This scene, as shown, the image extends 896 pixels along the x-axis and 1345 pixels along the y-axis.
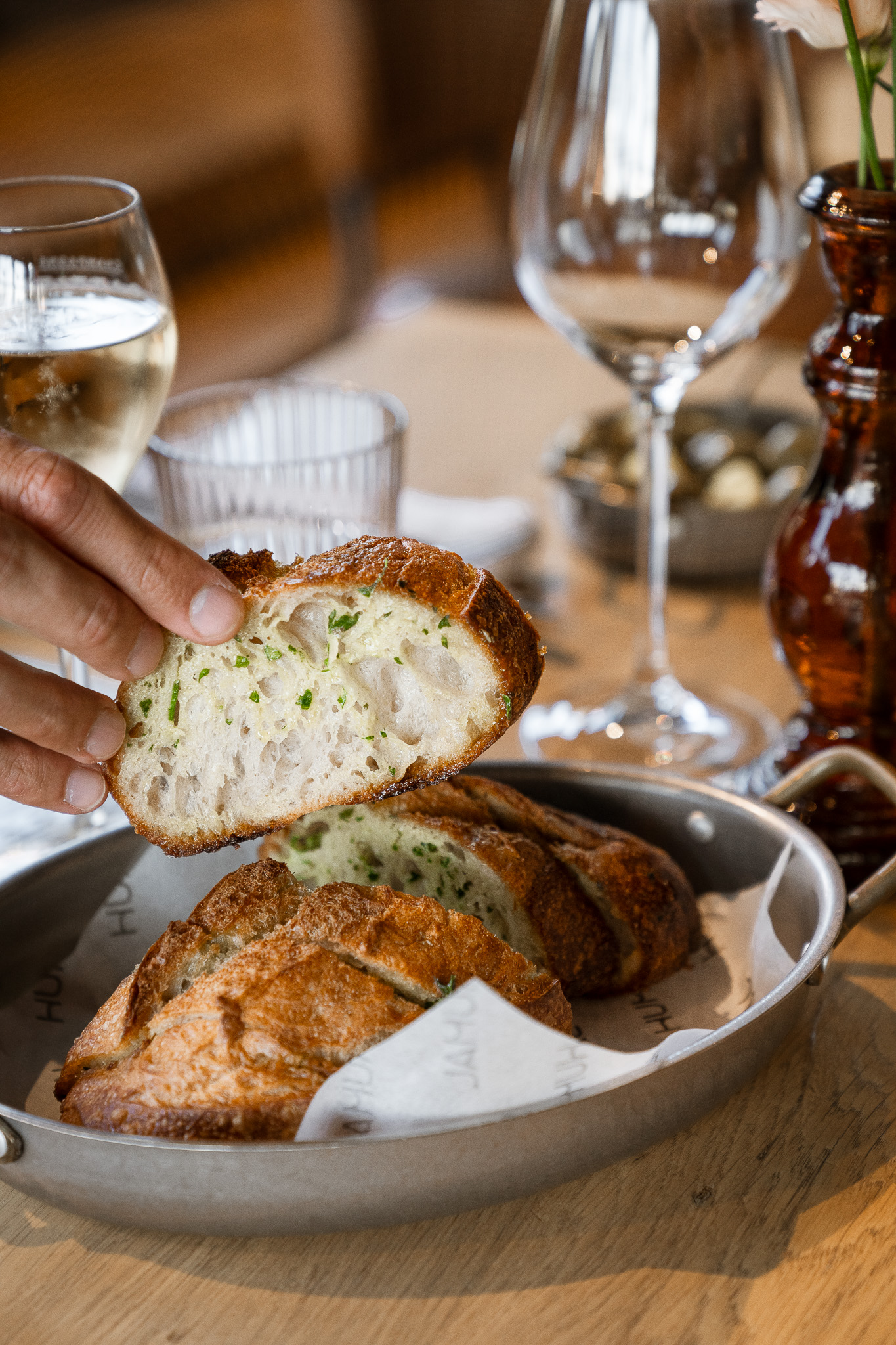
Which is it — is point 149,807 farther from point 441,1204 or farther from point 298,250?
point 298,250

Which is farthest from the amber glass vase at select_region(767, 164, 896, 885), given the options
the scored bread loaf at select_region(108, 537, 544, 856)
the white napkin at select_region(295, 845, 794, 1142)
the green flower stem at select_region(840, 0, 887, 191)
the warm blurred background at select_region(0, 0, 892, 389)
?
the warm blurred background at select_region(0, 0, 892, 389)

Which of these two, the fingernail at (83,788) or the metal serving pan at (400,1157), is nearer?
the metal serving pan at (400,1157)

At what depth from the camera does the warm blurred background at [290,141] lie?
4.04 m

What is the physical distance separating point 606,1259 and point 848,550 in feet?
1.95

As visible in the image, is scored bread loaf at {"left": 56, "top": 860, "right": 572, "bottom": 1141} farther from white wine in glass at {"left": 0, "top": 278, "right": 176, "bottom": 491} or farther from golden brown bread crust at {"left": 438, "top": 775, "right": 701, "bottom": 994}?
white wine in glass at {"left": 0, "top": 278, "right": 176, "bottom": 491}

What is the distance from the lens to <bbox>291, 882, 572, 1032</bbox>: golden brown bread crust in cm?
77

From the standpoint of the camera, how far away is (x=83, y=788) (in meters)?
0.88

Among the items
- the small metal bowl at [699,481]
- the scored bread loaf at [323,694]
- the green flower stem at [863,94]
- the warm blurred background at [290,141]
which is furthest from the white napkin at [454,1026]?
the warm blurred background at [290,141]

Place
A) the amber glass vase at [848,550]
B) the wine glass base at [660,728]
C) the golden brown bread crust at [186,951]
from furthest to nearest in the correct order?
the wine glass base at [660,728] → the amber glass vase at [848,550] → the golden brown bread crust at [186,951]

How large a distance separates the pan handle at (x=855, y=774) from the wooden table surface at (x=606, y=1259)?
0.06 m

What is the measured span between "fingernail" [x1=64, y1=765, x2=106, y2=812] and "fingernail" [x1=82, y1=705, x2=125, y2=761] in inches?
0.7

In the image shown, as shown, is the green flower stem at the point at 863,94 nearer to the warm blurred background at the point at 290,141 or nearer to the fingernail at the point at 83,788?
the fingernail at the point at 83,788

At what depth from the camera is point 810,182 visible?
3.41 feet

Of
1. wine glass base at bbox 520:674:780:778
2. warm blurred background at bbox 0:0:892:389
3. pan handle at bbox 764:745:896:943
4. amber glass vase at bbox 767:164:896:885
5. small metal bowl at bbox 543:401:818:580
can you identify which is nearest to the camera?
pan handle at bbox 764:745:896:943
